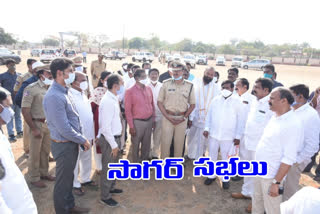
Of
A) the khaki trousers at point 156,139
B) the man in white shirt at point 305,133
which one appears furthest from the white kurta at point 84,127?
the man in white shirt at point 305,133

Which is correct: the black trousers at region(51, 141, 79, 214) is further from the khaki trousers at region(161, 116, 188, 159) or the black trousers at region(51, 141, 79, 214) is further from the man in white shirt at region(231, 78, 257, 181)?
the man in white shirt at region(231, 78, 257, 181)

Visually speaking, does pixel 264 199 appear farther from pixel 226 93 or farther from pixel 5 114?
pixel 5 114

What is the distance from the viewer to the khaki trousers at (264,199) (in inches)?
93.7

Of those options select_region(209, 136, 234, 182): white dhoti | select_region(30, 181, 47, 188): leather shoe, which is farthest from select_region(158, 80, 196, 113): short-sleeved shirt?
select_region(30, 181, 47, 188): leather shoe

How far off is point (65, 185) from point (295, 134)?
2.63 meters

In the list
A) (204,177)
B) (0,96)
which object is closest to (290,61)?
(204,177)

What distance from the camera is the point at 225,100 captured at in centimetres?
369

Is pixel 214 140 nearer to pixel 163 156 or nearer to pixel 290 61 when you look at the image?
pixel 163 156

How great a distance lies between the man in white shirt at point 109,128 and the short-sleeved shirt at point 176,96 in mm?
1227

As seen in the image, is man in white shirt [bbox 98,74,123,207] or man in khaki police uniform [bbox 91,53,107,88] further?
man in khaki police uniform [bbox 91,53,107,88]

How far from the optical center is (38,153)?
3.52 m

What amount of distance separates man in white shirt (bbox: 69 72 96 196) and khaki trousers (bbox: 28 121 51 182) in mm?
636

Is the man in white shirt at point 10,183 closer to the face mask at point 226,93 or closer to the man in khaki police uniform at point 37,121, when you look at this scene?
the man in khaki police uniform at point 37,121

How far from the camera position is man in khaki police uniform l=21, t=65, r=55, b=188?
10.8 ft
